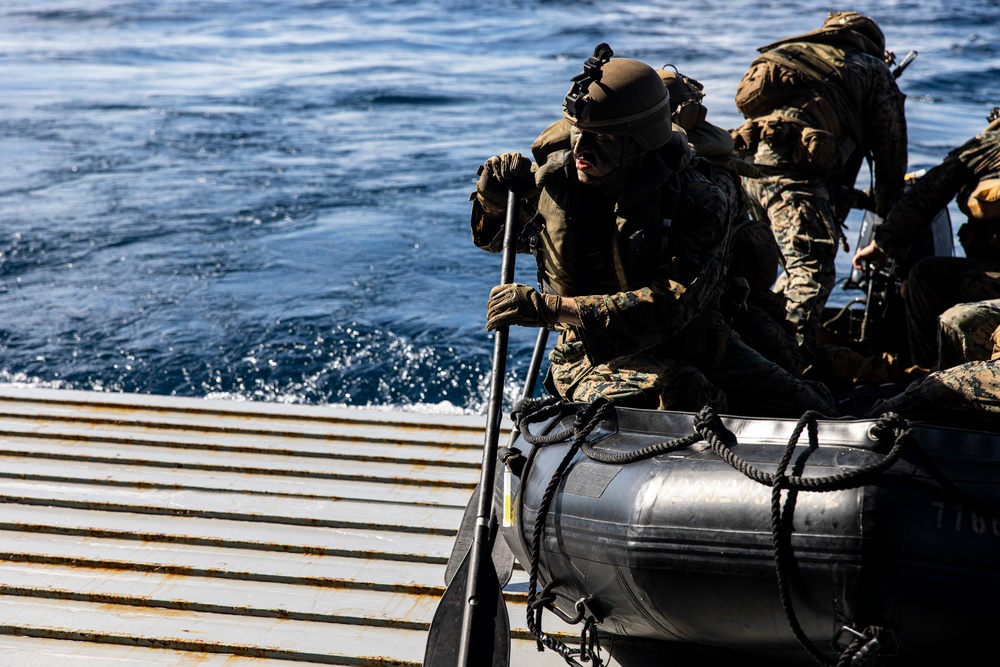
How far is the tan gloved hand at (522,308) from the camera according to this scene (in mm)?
2982

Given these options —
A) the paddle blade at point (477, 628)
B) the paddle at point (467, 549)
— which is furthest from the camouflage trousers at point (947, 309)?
the paddle blade at point (477, 628)

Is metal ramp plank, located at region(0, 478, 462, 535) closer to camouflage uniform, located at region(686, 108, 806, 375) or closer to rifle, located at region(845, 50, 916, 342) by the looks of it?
camouflage uniform, located at region(686, 108, 806, 375)

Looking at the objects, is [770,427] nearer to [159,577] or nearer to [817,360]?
[817,360]

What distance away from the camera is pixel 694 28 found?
22.6 metres

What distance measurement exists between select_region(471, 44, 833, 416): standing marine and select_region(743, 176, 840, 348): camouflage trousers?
1347 millimetres

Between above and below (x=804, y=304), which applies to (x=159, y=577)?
below

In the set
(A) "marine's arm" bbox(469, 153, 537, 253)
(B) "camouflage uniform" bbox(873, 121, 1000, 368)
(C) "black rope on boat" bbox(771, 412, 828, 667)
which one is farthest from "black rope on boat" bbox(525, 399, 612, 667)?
(B) "camouflage uniform" bbox(873, 121, 1000, 368)

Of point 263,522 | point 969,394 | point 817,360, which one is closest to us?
point 969,394

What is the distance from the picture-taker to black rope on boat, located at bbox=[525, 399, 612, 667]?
2775mm

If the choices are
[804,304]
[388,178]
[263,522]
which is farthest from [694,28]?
[263,522]

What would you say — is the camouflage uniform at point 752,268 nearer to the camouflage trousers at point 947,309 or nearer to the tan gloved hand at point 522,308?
the camouflage trousers at point 947,309

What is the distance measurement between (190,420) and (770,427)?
9.81 ft

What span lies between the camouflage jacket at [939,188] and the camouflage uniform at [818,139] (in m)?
0.40

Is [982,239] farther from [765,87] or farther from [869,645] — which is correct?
[869,645]
